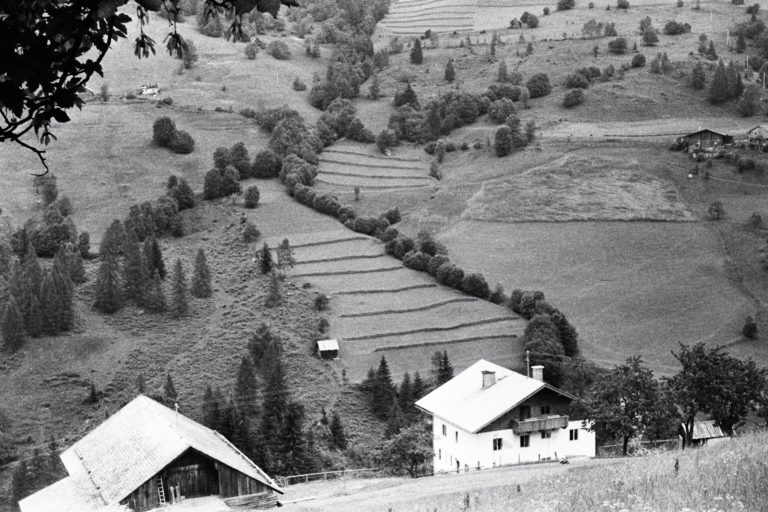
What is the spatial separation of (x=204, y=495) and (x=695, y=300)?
→ 68.1 metres

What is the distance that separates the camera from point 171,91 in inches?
6403

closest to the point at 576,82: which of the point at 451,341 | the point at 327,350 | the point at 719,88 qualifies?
the point at 719,88

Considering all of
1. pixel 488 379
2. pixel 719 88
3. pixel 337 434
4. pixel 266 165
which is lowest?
pixel 337 434

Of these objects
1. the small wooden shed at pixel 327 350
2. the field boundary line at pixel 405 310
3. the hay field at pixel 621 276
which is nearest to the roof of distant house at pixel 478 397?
the hay field at pixel 621 276

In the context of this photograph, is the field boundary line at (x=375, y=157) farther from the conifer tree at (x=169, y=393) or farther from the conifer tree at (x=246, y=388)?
the conifer tree at (x=169, y=393)

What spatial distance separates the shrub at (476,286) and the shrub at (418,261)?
6209mm

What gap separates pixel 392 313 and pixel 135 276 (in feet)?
81.5

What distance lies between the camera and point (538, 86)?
164 m

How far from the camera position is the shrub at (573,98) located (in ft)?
513

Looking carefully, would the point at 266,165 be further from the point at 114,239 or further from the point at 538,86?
the point at 538,86

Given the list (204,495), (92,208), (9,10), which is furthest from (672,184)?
(9,10)

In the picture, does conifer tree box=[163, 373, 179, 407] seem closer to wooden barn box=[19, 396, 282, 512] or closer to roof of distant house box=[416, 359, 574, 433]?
roof of distant house box=[416, 359, 574, 433]

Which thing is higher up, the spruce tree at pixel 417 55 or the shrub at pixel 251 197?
the spruce tree at pixel 417 55

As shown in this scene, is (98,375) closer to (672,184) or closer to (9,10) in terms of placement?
(672,184)
